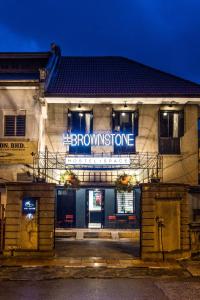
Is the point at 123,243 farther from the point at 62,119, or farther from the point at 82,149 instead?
the point at 62,119

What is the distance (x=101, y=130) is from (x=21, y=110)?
533cm

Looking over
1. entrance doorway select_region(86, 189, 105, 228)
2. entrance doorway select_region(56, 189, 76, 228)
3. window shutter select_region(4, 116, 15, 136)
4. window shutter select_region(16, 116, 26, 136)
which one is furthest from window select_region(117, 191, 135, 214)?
window shutter select_region(4, 116, 15, 136)

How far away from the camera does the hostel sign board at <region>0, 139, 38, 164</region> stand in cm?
2598

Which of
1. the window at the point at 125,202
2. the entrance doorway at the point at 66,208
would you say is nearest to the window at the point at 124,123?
the window at the point at 125,202

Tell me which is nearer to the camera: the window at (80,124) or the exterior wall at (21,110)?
the exterior wall at (21,110)

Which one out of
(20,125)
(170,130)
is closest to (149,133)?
(170,130)

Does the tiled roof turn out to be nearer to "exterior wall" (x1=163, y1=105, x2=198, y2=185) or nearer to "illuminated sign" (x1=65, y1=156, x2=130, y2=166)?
"exterior wall" (x1=163, y1=105, x2=198, y2=185)

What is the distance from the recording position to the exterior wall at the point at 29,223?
18.8 metres

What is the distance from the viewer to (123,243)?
24078mm

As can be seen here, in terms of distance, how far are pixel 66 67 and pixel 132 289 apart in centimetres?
2192

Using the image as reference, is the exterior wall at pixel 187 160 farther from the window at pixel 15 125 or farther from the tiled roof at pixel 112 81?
the window at pixel 15 125

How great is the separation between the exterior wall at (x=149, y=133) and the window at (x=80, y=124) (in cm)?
28

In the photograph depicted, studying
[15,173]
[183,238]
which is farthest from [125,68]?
[183,238]

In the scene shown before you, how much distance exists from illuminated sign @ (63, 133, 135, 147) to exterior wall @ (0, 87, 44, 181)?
8.68 ft
